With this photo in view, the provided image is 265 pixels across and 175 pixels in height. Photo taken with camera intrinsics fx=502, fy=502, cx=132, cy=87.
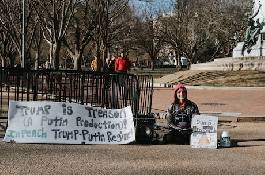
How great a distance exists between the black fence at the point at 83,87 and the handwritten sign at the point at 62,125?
4.60 ft

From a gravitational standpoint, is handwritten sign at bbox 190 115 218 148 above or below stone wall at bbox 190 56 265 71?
below

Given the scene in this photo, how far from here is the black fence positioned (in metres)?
10.8

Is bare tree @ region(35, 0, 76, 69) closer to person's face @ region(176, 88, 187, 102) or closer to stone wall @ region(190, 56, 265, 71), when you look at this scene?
stone wall @ region(190, 56, 265, 71)

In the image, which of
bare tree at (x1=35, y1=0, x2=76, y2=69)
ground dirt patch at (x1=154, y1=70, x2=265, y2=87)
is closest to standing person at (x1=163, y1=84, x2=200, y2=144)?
bare tree at (x1=35, y1=0, x2=76, y2=69)

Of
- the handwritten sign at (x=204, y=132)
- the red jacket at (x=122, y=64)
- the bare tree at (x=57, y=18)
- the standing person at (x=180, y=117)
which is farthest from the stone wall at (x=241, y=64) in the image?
the handwritten sign at (x=204, y=132)

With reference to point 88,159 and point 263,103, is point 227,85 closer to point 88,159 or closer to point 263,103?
point 263,103

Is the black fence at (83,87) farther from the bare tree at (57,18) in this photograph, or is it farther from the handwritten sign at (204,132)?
the bare tree at (57,18)

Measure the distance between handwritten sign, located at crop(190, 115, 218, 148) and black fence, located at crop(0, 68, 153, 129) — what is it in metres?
1.79

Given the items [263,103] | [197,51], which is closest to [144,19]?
[197,51]

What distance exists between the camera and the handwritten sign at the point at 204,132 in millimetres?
8781

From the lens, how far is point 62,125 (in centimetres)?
875

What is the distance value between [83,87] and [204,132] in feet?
12.1

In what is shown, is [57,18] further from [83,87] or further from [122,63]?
[83,87]

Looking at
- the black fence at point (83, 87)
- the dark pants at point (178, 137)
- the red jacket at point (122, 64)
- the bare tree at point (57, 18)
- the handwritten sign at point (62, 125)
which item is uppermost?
the bare tree at point (57, 18)
